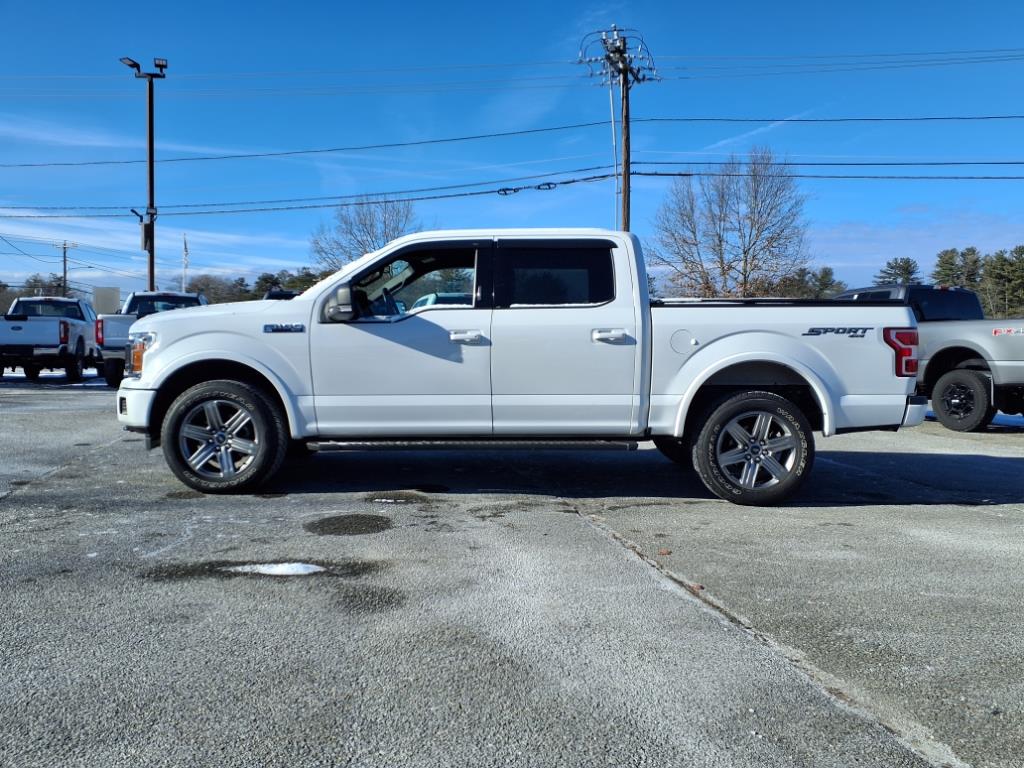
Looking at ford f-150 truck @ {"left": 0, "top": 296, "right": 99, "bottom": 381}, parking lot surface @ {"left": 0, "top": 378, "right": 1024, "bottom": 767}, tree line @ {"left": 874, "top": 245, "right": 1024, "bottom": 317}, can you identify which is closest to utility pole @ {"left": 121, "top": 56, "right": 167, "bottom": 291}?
ford f-150 truck @ {"left": 0, "top": 296, "right": 99, "bottom": 381}

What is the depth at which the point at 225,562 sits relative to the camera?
4.35 metres

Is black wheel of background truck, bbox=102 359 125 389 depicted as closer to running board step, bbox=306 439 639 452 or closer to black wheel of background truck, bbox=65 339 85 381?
black wheel of background truck, bbox=65 339 85 381

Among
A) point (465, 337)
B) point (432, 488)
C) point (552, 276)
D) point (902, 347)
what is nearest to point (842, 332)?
point (902, 347)

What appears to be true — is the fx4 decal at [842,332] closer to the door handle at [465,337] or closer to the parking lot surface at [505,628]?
the parking lot surface at [505,628]

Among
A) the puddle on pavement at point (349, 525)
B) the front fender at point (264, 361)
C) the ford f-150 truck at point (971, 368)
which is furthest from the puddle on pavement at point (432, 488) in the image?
the ford f-150 truck at point (971, 368)

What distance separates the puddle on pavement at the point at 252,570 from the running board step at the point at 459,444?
5.33 feet

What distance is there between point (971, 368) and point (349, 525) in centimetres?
948

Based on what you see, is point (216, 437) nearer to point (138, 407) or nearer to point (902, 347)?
point (138, 407)

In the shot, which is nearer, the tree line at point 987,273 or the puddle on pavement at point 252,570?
the puddle on pavement at point 252,570

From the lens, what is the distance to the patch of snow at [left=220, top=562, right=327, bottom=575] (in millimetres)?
4188

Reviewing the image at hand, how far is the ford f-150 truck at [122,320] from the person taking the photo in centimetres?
1563

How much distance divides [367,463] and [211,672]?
473 centimetres

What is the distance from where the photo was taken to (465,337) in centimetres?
586

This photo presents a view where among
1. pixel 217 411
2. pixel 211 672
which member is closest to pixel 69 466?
pixel 217 411
